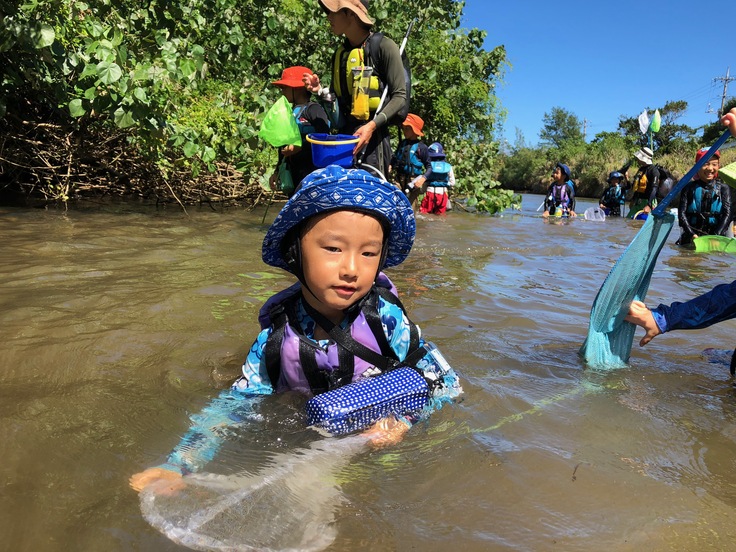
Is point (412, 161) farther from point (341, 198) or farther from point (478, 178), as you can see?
point (341, 198)

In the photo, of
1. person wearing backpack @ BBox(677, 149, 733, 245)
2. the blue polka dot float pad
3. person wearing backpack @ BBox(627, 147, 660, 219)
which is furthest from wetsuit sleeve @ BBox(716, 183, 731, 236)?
Result: the blue polka dot float pad

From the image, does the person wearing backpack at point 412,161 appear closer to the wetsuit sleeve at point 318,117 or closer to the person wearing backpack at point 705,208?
the person wearing backpack at point 705,208

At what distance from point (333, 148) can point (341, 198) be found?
111cm

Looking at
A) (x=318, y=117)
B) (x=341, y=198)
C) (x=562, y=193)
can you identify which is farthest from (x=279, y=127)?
(x=562, y=193)

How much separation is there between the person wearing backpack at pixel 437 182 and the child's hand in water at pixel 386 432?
7.53m

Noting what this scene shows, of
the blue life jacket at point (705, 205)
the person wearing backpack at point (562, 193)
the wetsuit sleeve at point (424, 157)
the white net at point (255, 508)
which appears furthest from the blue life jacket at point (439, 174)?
the white net at point (255, 508)

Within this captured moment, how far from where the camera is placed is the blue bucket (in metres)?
2.91

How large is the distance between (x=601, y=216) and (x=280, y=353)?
40.4ft

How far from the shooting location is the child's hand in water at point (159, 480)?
1469 mm

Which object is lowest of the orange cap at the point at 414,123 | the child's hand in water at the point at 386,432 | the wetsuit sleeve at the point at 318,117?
the child's hand in water at the point at 386,432

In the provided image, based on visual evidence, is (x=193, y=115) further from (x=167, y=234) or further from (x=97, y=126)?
(x=167, y=234)

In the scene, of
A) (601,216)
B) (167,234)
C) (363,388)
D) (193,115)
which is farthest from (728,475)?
(601,216)

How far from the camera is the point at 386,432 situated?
185 centimetres

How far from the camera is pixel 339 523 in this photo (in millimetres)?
1381
